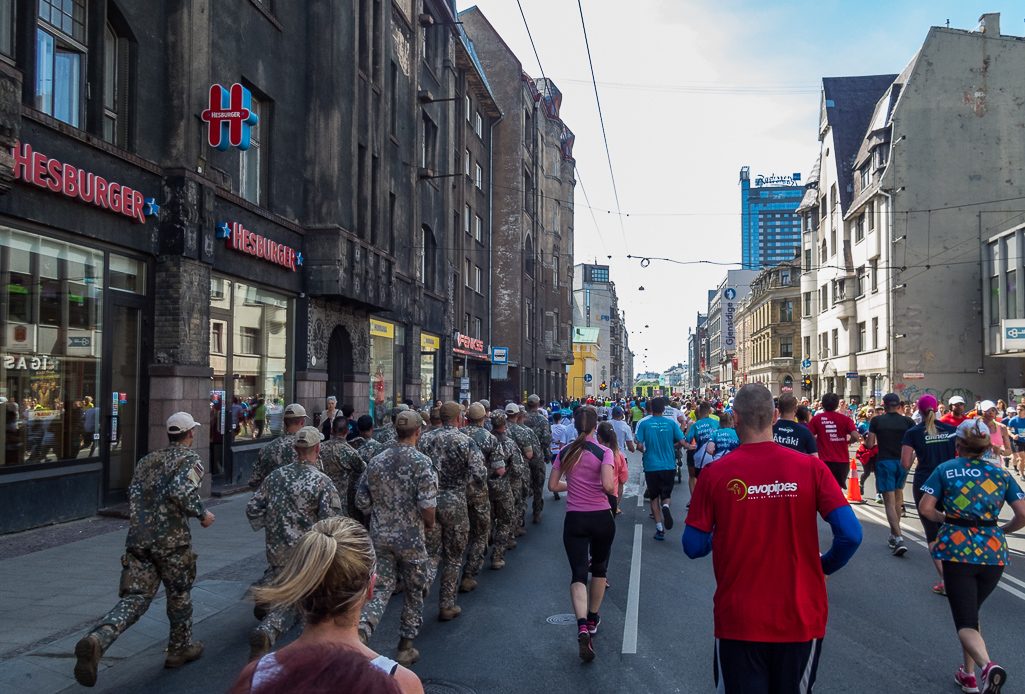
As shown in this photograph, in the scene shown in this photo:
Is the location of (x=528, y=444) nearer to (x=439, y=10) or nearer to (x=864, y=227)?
(x=439, y=10)

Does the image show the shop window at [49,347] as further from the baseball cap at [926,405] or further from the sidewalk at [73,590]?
the baseball cap at [926,405]

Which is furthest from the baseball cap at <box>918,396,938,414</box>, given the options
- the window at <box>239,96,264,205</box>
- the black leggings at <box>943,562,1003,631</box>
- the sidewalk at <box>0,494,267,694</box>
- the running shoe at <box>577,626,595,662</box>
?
the window at <box>239,96,264,205</box>

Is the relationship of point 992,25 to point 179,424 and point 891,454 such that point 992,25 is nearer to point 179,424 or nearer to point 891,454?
point 891,454

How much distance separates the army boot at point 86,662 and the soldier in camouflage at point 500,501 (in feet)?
14.4

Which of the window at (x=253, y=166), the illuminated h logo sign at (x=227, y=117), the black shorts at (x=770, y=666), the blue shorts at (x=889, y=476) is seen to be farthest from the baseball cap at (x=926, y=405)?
the window at (x=253, y=166)

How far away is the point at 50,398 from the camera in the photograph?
10.6m

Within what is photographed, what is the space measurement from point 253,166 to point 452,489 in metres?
11.2

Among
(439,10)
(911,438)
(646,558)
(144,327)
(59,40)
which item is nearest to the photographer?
(911,438)

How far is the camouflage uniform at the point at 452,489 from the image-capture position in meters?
6.88

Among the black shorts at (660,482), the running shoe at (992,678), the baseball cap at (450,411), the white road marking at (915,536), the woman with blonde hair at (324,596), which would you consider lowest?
the white road marking at (915,536)

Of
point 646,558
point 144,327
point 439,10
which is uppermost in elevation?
point 439,10

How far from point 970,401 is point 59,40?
4042cm

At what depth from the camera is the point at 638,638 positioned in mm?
6156

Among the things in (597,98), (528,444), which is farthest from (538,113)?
(528,444)
